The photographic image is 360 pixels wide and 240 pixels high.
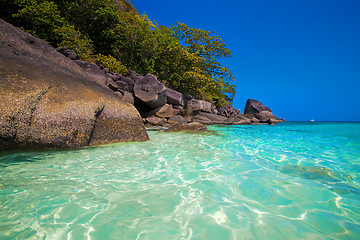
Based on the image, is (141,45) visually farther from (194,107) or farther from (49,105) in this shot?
(49,105)

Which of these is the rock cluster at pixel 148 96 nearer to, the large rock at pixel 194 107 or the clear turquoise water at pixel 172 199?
the large rock at pixel 194 107

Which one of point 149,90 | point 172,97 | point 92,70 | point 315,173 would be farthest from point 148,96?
point 315,173

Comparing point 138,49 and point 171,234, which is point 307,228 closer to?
point 171,234

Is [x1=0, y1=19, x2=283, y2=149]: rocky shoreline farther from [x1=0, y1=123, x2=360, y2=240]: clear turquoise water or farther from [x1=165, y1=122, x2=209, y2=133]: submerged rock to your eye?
[x1=165, y1=122, x2=209, y2=133]: submerged rock

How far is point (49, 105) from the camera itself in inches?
160

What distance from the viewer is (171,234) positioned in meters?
1.51

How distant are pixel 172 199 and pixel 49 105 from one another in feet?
12.9

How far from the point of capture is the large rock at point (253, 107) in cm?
2947

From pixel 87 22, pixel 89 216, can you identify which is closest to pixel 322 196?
pixel 89 216

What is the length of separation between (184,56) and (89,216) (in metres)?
16.9

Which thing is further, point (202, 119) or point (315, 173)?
point (202, 119)

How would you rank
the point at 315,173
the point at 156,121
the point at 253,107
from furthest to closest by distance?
the point at 253,107 → the point at 156,121 → the point at 315,173

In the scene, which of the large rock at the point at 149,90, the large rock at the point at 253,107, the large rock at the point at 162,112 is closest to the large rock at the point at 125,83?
the large rock at the point at 149,90

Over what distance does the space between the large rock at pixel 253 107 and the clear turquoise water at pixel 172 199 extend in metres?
27.7
